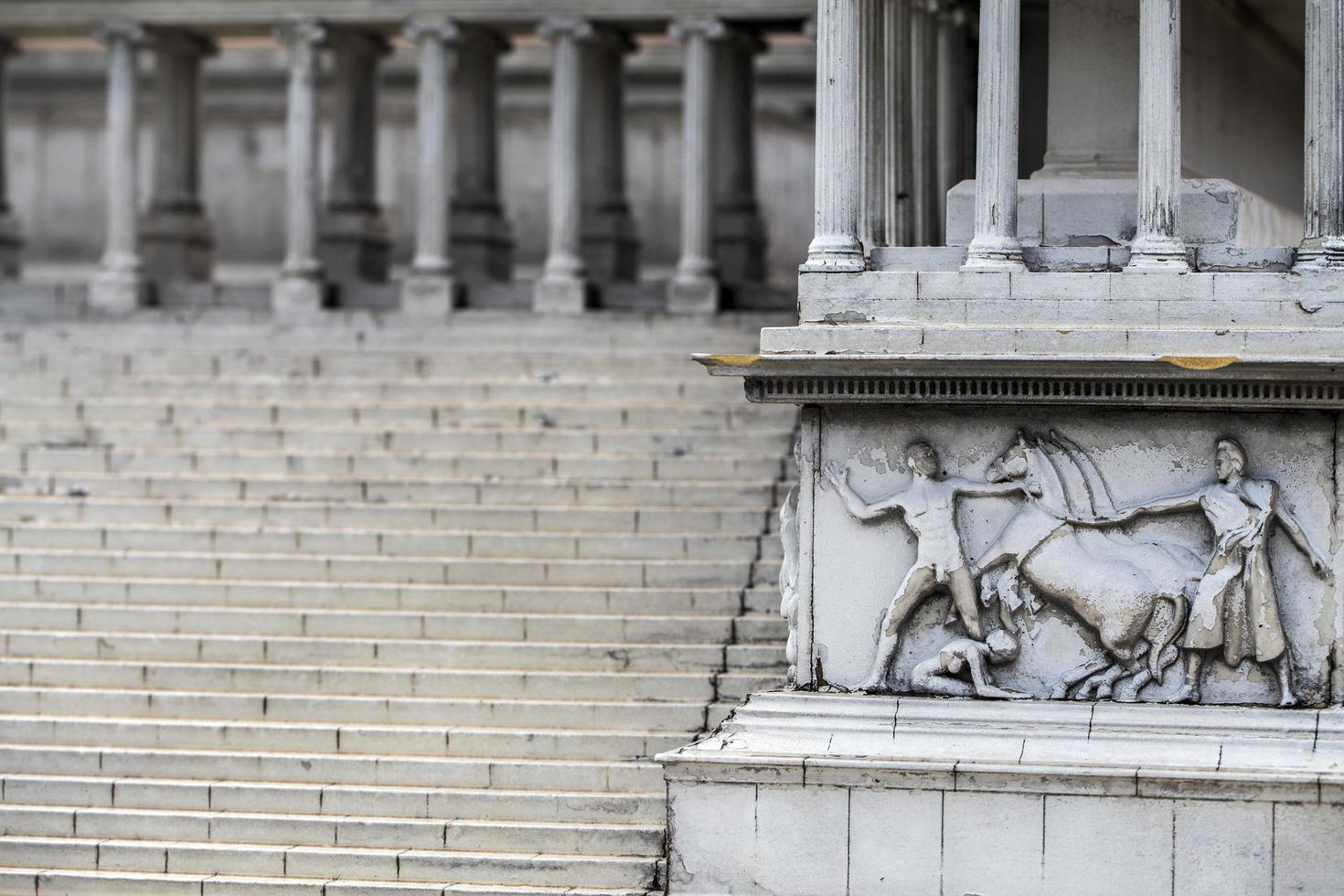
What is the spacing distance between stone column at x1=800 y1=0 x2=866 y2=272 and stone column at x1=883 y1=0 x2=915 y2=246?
1.72 metres

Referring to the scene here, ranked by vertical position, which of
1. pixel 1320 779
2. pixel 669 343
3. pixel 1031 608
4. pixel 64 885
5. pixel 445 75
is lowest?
pixel 64 885

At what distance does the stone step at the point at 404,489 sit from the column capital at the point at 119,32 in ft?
30.7

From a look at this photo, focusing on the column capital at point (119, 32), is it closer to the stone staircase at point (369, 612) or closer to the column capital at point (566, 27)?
the column capital at point (566, 27)

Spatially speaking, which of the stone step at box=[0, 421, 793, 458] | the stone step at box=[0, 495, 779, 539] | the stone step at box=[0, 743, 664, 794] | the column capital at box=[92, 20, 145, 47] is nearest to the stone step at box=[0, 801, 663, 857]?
the stone step at box=[0, 743, 664, 794]

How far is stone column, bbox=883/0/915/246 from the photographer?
17281 millimetres

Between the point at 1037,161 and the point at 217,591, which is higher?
the point at 1037,161

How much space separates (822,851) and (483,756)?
3157mm

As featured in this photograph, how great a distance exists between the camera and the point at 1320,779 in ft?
45.2

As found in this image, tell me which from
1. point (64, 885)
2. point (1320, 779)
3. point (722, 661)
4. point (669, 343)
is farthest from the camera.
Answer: point (669, 343)

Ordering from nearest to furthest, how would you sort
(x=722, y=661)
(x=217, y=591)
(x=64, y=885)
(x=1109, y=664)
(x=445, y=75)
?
(x=1109, y=664) < (x=64, y=885) < (x=722, y=661) < (x=217, y=591) < (x=445, y=75)

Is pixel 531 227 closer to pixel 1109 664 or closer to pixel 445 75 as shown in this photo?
pixel 445 75

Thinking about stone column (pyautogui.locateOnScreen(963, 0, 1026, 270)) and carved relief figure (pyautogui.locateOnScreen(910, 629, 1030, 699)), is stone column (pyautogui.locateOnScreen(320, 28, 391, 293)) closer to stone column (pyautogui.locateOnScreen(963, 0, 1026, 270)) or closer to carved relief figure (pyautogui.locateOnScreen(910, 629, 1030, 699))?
stone column (pyautogui.locateOnScreen(963, 0, 1026, 270))

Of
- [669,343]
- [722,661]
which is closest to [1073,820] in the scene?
[722,661]

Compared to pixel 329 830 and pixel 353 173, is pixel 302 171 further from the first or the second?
pixel 329 830
